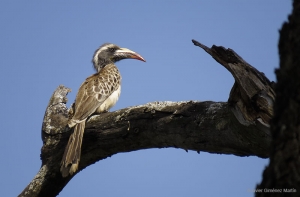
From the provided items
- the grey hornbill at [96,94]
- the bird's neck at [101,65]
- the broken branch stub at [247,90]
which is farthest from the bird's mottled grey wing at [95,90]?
the broken branch stub at [247,90]

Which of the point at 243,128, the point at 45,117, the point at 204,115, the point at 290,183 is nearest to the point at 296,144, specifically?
the point at 290,183

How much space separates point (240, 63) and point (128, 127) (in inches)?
49.9

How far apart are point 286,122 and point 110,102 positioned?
5.06m

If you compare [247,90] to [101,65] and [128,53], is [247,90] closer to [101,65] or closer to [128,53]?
[101,65]

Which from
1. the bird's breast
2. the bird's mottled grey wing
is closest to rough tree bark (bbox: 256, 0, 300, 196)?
the bird's mottled grey wing

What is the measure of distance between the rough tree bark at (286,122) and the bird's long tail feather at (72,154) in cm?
294

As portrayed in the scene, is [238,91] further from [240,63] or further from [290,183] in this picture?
[290,183]

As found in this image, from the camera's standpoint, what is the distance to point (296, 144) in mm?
1760

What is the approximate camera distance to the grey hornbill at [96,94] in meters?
4.61

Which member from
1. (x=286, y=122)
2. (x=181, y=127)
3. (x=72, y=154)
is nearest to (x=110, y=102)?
(x=72, y=154)

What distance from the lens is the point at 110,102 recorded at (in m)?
6.72

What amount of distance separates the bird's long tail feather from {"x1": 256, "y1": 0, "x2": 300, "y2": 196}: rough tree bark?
2940 millimetres

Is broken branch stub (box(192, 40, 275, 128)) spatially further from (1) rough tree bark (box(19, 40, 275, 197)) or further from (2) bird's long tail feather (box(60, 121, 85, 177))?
(2) bird's long tail feather (box(60, 121, 85, 177))

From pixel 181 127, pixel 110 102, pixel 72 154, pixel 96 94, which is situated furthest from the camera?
pixel 110 102
